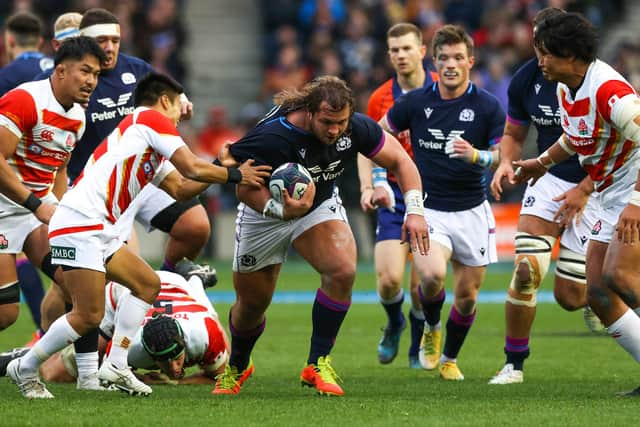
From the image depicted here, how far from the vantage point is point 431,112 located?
9.58 m

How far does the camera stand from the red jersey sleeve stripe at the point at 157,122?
7488mm

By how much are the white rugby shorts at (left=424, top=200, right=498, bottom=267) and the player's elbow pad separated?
2397 millimetres

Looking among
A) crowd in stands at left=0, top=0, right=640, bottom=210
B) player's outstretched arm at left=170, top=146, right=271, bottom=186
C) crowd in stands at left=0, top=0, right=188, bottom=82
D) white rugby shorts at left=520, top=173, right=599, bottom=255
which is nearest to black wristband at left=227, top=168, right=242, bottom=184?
player's outstretched arm at left=170, top=146, right=271, bottom=186

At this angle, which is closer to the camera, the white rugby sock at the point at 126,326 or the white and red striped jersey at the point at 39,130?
the white rugby sock at the point at 126,326

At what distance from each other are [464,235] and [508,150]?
88cm

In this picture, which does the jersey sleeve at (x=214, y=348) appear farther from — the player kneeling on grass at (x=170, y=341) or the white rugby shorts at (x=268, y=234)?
the white rugby shorts at (x=268, y=234)

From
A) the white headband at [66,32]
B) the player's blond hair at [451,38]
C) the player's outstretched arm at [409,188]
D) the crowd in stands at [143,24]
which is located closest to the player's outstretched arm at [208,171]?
the player's outstretched arm at [409,188]

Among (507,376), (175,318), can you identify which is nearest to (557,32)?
(507,376)

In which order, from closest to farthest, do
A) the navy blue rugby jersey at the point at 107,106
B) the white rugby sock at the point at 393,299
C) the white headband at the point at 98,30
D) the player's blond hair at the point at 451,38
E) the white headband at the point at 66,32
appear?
the player's blond hair at the point at 451,38 → the white headband at the point at 98,30 → the navy blue rugby jersey at the point at 107,106 → the white headband at the point at 66,32 → the white rugby sock at the point at 393,299

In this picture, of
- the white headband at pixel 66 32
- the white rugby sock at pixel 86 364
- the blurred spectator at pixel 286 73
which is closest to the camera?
the white rugby sock at pixel 86 364

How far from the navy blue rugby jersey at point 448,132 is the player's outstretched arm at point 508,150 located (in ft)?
1.38

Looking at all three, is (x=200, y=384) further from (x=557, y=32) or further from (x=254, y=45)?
(x=254, y=45)

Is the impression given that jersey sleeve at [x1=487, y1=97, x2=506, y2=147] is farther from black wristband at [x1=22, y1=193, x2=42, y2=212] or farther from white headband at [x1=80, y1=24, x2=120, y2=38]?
Result: black wristband at [x1=22, y1=193, x2=42, y2=212]

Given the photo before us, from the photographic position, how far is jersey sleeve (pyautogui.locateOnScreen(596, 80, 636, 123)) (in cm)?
720
